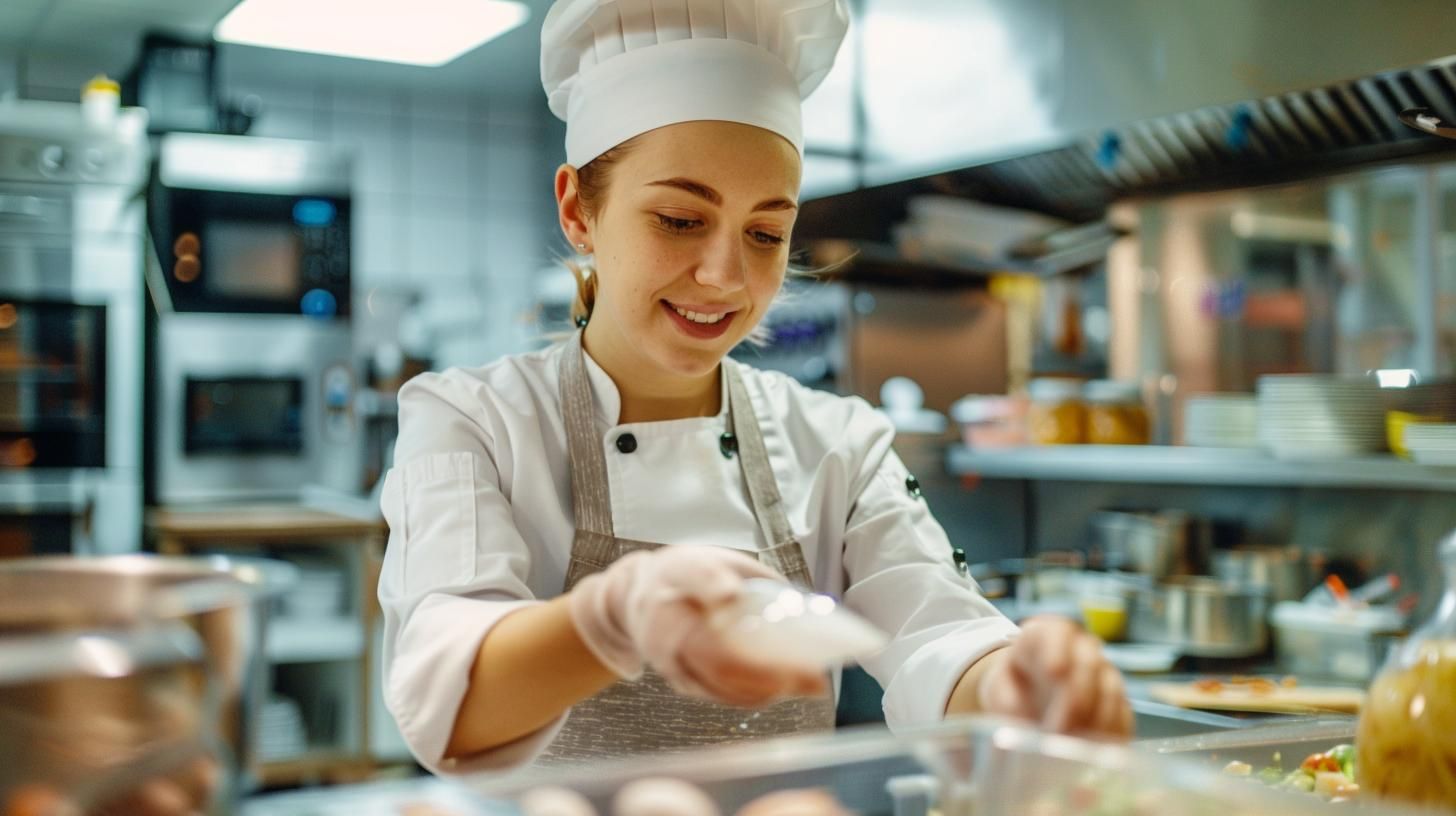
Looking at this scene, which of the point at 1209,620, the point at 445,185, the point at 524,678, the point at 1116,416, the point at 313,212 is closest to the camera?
the point at 524,678

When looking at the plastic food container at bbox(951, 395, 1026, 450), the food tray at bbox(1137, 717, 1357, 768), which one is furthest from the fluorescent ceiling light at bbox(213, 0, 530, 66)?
the food tray at bbox(1137, 717, 1357, 768)

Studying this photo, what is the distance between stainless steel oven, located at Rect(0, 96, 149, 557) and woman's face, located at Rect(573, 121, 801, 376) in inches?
136

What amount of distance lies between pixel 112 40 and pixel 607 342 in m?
4.23

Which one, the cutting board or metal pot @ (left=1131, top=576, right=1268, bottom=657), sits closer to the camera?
the cutting board

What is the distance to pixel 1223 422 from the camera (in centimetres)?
309

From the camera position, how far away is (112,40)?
4816 millimetres

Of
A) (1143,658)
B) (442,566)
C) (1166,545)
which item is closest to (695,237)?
(442,566)

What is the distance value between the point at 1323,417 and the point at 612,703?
196cm

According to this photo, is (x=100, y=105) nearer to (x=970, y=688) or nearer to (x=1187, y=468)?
(x=1187, y=468)

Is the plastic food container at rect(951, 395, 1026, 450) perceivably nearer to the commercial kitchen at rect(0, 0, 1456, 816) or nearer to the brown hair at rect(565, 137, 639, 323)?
the commercial kitchen at rect(0, 0, 1456, 816)

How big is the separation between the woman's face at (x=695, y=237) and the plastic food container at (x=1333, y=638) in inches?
74.4

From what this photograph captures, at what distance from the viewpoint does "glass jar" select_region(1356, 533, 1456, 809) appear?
78cm

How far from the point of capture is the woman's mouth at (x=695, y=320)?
1270 mm

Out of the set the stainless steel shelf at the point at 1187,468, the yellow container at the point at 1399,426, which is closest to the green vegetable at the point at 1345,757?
the stainless steel shelf at the point at 1187,468
